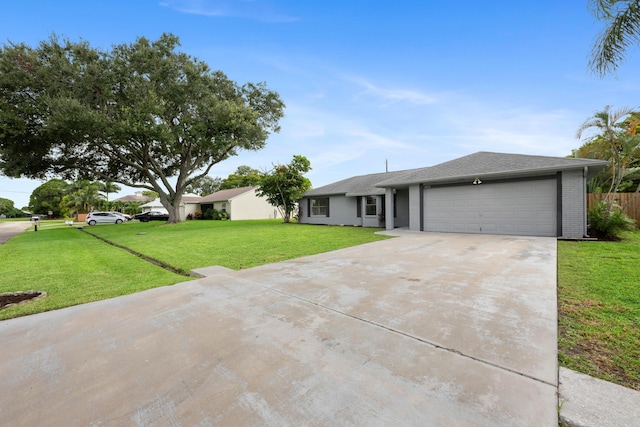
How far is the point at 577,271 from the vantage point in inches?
215

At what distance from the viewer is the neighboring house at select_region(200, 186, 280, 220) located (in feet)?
101

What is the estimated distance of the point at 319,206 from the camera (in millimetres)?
21328

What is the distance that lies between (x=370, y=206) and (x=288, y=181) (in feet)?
21.0

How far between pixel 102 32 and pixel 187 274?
17.3m

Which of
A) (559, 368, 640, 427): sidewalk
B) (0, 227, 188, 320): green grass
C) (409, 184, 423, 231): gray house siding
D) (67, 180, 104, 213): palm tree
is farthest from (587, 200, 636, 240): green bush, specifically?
(67, 180, 104, 213): palm tree

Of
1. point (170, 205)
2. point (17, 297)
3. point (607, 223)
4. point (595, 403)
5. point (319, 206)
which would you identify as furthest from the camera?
point (170, 205)

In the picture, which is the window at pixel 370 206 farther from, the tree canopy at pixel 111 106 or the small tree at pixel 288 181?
the tree canopy at pixel 111 106

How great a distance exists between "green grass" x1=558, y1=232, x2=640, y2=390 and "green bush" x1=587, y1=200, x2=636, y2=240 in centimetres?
391

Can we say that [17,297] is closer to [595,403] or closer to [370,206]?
[595,403]

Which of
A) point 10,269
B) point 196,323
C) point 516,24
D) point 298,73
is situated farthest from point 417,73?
point 10,269

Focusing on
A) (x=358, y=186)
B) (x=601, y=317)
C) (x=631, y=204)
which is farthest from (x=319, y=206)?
(x=601, y=317)

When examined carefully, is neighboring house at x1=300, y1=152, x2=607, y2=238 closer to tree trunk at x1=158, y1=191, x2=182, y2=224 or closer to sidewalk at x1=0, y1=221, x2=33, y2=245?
tree trunk at x1=158, y1=191, x2=182, y2=224

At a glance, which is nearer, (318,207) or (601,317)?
(601,317)

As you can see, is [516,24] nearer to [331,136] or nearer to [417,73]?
[417,73]
